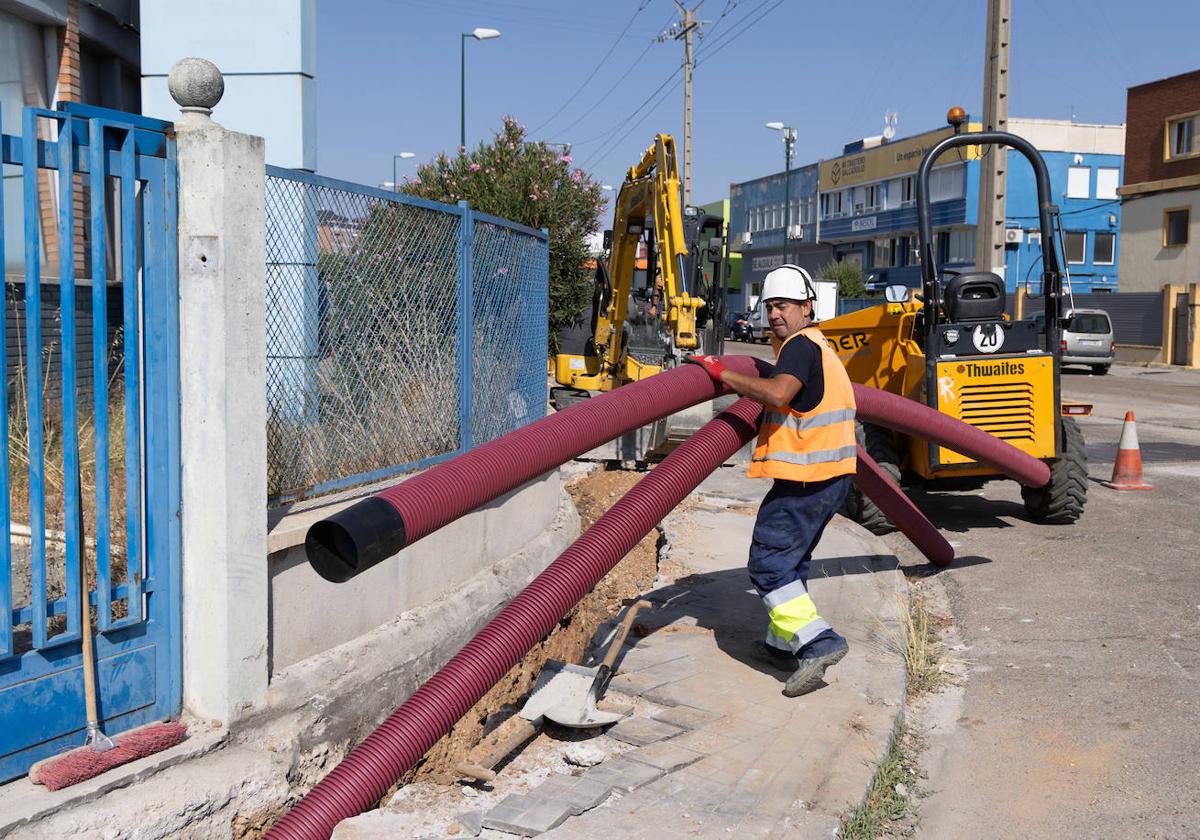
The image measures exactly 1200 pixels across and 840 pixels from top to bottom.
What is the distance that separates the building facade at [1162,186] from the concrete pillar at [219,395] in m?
38.7

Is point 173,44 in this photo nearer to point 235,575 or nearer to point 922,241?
point 922,241

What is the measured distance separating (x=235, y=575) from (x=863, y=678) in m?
2.94

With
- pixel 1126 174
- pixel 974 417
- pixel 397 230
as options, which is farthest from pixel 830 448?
pixel 1126 174

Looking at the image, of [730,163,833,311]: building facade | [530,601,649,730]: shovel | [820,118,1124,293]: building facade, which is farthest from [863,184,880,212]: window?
[530,601,649,730]: shovel

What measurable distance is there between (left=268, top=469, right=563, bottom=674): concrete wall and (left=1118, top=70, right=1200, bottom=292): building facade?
36.6 meters

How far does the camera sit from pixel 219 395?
12.5 ft

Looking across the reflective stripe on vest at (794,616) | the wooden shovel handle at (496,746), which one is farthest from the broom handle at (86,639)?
the reflective stripe on vest at (794,616)

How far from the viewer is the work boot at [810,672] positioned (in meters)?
4.92

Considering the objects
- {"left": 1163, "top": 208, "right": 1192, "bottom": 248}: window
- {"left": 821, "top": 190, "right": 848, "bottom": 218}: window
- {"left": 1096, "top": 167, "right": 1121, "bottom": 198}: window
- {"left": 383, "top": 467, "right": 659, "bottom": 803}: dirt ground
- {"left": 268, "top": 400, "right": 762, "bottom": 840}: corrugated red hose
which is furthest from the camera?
{"left": 821, "top": 190, "right": 848, "bottom": 218}: window

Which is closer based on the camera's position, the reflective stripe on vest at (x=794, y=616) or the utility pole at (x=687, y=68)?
the reflective stripe on vest at (x=794, y=616)

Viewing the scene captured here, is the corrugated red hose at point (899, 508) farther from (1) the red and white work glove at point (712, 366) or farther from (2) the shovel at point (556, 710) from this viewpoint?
(2) the shovel at point (556, 710)

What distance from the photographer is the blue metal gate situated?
3361 millimetres

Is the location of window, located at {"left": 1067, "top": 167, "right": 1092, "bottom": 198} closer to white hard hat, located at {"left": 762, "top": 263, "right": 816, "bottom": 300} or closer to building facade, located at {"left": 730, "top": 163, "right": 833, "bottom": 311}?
building facade, located at {"left": 730, "top": 163, "right": 833, "bottom": 311}

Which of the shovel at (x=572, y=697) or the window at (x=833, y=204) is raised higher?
the window at (x=833, y=204)
